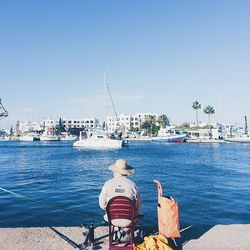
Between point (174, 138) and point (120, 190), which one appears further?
point (174, 138)

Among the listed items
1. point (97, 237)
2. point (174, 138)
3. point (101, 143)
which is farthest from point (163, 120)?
point (97, 237)

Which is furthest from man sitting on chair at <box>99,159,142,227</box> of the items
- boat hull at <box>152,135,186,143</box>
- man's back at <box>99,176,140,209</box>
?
boat hull at <box>152,135,186,143</box>

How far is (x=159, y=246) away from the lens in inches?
238

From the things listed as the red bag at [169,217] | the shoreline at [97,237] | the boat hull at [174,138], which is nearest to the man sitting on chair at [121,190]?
the red bag at [169,217]

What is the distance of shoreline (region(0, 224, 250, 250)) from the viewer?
6.49 metres

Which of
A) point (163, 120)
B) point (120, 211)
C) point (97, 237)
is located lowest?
point (97, 237)

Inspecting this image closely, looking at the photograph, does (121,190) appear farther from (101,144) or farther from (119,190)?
(101,144)

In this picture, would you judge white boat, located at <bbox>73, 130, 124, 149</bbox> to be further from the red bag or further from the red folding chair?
the red folding chair

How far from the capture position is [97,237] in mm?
6965

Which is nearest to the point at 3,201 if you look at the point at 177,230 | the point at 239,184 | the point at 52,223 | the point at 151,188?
the point at 52,223

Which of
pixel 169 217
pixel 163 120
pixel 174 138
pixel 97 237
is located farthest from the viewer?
pixel 163 120

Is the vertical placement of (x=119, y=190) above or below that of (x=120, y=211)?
above

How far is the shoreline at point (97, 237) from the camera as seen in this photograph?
6.49m

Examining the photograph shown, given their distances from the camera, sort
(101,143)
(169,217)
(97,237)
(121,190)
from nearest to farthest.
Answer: (121,190) < (169,217) < (97,237) < (101,143)
